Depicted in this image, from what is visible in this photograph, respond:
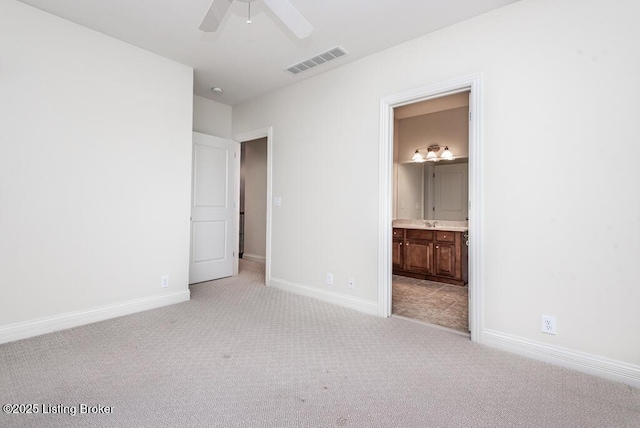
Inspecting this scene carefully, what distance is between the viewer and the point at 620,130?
1.97 meters

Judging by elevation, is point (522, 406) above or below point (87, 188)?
below

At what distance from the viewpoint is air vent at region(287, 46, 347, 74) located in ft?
10.2

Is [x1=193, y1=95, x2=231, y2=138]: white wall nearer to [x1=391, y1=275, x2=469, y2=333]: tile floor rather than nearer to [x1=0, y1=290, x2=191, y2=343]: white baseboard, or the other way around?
[x1=0, y1=290, x2=191, y2=343]: white baseboard

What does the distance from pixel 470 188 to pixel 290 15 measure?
185 centimetres

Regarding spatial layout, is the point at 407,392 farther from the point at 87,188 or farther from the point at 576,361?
the point at 87,188

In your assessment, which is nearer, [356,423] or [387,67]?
[356,423]

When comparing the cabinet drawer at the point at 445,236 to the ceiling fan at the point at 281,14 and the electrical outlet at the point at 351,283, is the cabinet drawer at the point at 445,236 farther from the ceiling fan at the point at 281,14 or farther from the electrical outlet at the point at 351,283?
the ceiling fan at the point at 281,14

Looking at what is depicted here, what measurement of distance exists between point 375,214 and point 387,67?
145 centimetres

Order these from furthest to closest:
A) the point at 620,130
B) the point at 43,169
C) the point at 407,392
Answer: the point at 43,169
the point at 620,130
the point at 407,392

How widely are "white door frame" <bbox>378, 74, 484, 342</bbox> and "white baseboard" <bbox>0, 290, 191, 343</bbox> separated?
2.29 m

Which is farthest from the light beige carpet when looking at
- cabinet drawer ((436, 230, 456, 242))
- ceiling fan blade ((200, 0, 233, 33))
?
ceiling fan blade ((200, 0, 233, 33))

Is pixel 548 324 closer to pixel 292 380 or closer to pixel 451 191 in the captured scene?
pixel 292 380

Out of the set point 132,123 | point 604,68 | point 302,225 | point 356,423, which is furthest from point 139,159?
point 604,68

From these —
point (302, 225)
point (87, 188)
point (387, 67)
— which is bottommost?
point (302, 225)
